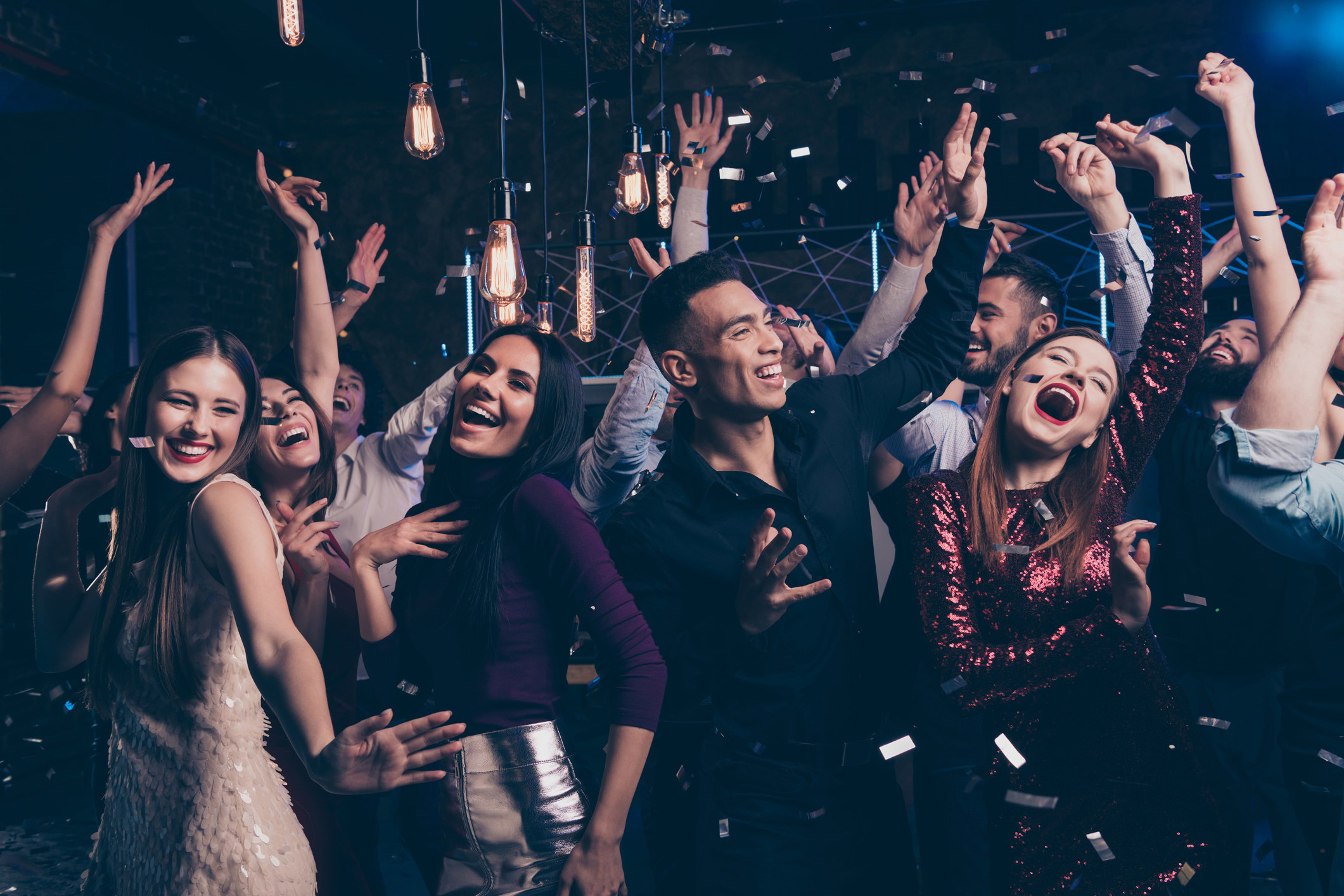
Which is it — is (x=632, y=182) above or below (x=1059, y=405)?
above

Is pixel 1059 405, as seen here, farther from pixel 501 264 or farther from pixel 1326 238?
pixel 501 264

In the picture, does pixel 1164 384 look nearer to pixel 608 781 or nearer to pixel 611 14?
pixel 608 781

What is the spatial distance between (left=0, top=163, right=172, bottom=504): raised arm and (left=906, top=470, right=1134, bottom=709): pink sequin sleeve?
6.47 ft

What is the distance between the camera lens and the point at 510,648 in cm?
148

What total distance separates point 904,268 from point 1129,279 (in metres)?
0.51

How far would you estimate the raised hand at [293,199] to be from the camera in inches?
102

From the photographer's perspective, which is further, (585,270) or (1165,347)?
(585,270)

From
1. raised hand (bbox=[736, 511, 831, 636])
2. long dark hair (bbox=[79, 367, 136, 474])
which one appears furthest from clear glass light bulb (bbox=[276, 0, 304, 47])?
raised hand (bbox=[736, 511, 831, 636])

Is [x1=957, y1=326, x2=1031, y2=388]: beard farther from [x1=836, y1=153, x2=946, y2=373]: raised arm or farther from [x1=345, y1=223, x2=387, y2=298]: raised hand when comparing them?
[x1=345, y1=223, x2=387, y2=298]: raised hand

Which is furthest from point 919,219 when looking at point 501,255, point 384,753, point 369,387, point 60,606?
point 60,606

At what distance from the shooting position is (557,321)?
7.26 m

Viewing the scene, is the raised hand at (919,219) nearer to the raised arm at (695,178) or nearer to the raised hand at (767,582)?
the raised arm at (695,178)

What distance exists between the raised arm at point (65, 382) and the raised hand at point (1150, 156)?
2.23m

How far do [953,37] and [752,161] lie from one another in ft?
5.66
